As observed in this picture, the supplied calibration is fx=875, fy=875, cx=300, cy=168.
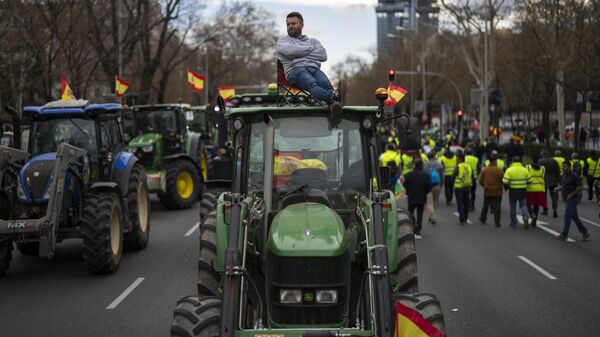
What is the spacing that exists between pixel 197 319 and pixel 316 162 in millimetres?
2036

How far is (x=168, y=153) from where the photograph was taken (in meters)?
24.4

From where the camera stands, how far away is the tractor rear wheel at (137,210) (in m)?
15.7

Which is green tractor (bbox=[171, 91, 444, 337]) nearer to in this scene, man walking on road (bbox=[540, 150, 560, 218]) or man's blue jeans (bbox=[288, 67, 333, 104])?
man's blue jeans (bbox=[288, 67, 333, 104])

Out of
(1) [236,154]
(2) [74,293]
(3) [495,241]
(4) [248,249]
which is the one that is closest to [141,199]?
(2) [74,293]

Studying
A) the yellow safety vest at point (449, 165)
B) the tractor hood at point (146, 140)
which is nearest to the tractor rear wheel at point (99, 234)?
the tractor hood at point (146, 140)

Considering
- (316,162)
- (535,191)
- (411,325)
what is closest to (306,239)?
(411,325)

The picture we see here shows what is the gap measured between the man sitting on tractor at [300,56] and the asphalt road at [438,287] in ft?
10.5

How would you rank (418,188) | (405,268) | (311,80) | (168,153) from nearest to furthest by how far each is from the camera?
(405,268)
(311,80)
(418,188)
(168,153)

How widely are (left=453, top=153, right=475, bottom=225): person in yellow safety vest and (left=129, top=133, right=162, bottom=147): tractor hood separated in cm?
805

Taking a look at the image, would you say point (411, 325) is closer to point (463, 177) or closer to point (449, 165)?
point (463, 177)

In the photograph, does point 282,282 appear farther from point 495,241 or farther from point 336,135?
point 495,241

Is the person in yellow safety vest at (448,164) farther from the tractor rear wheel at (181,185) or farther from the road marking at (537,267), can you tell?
the road marking at (537,267)

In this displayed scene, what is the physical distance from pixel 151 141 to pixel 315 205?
16354 mm

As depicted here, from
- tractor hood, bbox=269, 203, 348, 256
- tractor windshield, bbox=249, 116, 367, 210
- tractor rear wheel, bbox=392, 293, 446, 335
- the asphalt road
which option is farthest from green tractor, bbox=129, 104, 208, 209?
tractor rear wheel, bbox=392, 293, 446, 335
